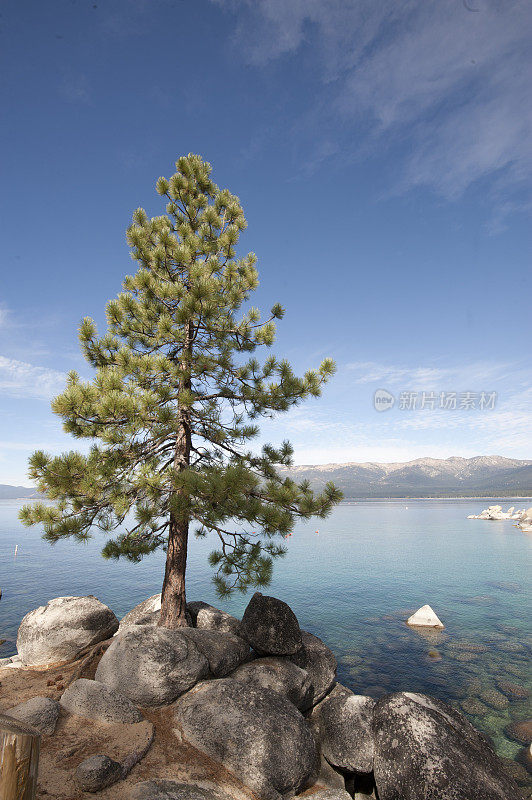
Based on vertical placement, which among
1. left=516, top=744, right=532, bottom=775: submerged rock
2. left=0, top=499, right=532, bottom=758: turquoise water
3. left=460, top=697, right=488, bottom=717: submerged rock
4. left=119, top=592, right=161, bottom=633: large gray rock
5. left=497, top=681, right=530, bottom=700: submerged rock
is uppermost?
left=119, top=592, right=161, bottom=633: large gray rock

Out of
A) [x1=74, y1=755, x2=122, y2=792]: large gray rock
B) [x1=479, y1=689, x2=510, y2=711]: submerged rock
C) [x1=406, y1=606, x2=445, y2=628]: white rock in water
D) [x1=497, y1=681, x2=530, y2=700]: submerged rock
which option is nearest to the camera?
[x1=74, y1=755, x2=122, y2=792]: large gray rock

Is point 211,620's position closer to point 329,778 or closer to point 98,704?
point 329,778

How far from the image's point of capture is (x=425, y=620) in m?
25.0

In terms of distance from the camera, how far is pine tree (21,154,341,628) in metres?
9.78

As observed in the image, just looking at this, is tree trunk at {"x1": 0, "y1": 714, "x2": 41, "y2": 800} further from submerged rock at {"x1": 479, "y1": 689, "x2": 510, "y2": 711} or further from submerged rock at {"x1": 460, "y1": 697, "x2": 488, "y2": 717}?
submerged rock at {"x1": 479, "y1": 689, "x2": 510, "y2": 711}

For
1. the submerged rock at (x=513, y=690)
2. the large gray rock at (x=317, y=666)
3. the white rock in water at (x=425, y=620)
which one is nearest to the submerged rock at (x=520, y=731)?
the submerged rock at (x=513, y=690)

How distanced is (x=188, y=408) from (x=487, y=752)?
1132cm

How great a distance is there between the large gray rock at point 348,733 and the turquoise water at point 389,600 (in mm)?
6024

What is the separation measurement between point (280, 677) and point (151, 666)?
13.0 feet

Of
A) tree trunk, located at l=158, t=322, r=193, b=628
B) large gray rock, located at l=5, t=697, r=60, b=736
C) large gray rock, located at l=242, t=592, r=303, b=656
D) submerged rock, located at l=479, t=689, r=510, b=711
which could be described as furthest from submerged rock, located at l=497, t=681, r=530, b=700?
large gray rock, located at l=5, t=697, r=60, b=736

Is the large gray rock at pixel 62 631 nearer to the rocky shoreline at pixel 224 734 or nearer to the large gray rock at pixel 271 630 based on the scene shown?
the rocky shoreline at pixel 224 734

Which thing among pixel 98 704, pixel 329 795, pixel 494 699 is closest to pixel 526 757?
pixel 494 699

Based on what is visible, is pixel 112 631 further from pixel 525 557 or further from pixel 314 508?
pixel 525 557

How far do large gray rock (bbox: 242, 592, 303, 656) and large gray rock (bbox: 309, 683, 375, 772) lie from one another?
1854 mm
